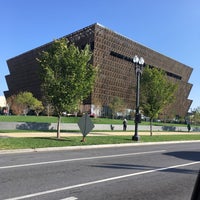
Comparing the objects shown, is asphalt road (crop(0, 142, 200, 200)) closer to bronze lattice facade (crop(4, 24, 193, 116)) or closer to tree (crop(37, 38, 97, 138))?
tree (crop(37, 38, 97, 138))

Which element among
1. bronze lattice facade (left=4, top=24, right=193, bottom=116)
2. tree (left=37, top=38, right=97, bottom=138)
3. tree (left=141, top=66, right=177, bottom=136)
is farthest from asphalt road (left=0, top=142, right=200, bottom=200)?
bronze lattice facade (left=4, top=24, right=193, bottom=116)

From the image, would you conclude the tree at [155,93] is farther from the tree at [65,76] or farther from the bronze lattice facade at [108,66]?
the bronze lattice facade at [108,66]

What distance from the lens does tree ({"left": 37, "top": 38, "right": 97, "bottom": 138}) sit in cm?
2183

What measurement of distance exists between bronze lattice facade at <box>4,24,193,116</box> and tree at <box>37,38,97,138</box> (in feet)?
221

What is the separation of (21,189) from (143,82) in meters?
30.0

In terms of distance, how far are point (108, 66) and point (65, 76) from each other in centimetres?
8934

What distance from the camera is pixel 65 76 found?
22.1 m

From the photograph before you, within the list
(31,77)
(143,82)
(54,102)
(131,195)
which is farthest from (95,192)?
(31,77)

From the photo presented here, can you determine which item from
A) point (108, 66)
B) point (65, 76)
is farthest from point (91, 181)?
point (108, 66)

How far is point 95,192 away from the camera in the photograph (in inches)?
280

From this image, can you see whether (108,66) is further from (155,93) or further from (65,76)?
(65,76)

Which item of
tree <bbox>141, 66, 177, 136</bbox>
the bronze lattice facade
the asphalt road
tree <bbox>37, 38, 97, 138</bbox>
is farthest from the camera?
the bronze lattice facade

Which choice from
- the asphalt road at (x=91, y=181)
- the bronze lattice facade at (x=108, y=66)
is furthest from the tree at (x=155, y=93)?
the bronze lattice facade at (x=108, y=66)

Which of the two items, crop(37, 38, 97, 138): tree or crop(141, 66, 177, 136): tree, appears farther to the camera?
crop(141, 66, 177, 136): tree
